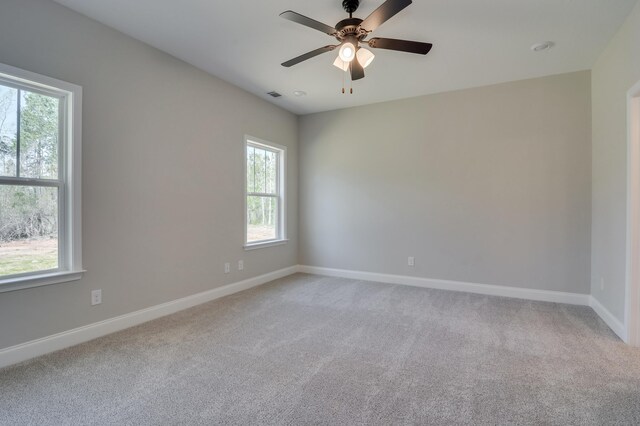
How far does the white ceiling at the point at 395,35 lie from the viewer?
249cm

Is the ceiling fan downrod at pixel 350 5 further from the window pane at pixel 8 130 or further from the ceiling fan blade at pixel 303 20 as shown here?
the window pane at pixel 8 130

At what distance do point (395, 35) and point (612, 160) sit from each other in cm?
239

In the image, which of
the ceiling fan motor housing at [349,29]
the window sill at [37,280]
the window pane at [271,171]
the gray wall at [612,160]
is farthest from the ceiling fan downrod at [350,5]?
the window sill at [37,280]

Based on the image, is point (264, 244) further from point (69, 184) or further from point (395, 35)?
point (395, 35)

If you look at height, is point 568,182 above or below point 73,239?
above

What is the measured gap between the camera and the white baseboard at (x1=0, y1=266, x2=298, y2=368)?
89.1 inches

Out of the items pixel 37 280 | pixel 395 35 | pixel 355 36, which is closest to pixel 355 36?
pixel 355 36

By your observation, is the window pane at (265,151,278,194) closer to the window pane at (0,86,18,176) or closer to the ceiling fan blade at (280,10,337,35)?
the ceiling fan blade at (280,10,337,35)

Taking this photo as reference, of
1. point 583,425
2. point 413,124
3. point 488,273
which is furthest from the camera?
point 413,124

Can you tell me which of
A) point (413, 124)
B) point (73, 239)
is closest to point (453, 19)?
point (413, 124)

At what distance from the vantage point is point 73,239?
255cm

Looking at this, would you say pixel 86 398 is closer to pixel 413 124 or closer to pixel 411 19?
pixel 411 19

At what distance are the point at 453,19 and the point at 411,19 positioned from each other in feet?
1.18

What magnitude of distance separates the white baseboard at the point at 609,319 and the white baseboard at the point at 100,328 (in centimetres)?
401
